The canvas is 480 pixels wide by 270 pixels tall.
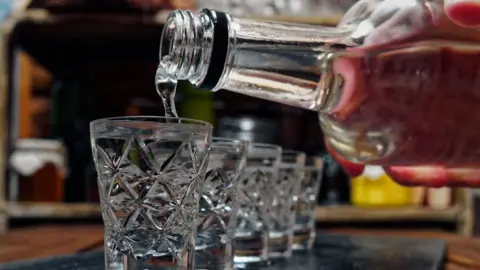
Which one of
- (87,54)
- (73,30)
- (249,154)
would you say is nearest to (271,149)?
(249,154)

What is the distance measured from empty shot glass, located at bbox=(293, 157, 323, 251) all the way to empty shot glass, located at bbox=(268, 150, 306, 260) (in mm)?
17

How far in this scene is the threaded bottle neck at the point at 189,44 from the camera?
1.77ft

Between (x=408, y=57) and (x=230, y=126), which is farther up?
(x=408, y=57)

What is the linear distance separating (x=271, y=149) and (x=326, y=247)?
163mm

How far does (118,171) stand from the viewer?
0.50 meters

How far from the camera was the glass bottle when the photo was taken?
56 centimetres

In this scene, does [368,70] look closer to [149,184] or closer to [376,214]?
[149,184]

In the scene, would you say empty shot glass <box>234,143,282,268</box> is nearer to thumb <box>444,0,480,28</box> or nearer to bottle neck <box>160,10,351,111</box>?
bottle neck <box>160,10,351,111</box>

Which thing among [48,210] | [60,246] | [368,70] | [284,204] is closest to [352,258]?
[284,204]

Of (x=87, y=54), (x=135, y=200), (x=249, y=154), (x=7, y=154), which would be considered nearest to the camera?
(x=135, y=200)

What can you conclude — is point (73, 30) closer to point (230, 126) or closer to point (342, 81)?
point (230, 126)

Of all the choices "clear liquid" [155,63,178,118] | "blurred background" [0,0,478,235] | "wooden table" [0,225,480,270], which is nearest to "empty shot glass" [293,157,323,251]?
"wooden table" [0,225,480,270]

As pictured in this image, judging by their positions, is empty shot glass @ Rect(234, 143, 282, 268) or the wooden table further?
the wooden table

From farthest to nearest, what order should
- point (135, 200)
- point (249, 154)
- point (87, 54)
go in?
point (87, 54)
point (249, 154)
point (135, 200)
